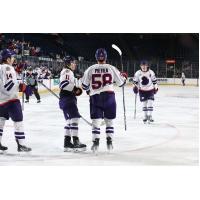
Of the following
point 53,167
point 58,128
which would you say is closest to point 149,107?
point 58,128

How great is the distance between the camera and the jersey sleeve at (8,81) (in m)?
4.63

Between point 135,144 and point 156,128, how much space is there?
1479 millimetres

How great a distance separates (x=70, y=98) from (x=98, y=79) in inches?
16.0

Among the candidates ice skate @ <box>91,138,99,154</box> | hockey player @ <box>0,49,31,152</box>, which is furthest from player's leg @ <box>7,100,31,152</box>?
ice skate @ <box>91,138,99,154</box>

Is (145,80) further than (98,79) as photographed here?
Yes

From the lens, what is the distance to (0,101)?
15.5 ft

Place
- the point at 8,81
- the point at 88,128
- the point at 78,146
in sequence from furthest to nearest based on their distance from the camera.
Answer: the point at 88,128 → the point at 78,146 → the point at 8,81

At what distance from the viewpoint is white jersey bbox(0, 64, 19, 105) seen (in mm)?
4629

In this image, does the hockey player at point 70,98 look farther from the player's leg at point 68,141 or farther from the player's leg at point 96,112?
the player's leg at point 96,112

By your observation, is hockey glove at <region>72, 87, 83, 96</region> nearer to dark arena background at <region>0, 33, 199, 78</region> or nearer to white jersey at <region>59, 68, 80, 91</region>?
white jersey at <region>59, 68, 80, 91</region>

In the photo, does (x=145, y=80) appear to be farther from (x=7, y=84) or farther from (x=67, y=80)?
(x=7, y=84)

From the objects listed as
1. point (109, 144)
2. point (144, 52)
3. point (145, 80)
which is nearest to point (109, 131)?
point (109, 144)

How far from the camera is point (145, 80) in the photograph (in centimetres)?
752

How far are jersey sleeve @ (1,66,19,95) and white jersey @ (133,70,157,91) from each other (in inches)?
128
